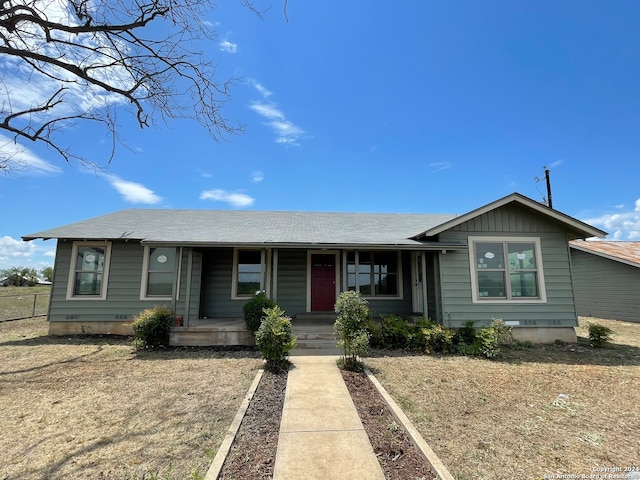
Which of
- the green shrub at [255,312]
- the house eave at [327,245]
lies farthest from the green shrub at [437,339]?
the green shrub at [255,312]

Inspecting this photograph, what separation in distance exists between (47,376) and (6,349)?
3309 millimetres

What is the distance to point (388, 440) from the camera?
329 cm

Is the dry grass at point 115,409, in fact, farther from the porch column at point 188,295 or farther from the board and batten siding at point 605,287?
the board and batten siding at point 605,287

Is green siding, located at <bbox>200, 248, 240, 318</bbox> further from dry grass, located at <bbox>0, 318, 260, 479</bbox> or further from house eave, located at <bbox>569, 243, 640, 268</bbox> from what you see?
house eave, located at <bbox>569, 243, 640, 268</bbox>

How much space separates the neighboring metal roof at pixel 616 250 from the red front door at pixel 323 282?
1161 centimetres

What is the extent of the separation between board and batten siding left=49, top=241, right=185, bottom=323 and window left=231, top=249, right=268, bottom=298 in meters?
1.60

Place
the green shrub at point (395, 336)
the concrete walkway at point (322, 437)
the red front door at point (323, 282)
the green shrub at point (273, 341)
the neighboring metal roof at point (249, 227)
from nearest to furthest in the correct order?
the concrete walkway at point (322, 437) < the green shrub at point (273, 341) < the green shrub at point (395, 336) < the neighboring metal roof at point (249, 227) < the red front door at point (323, 282)

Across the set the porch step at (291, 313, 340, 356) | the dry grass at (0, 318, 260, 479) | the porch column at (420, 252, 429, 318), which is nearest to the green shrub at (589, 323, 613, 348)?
the porch column at (420, 252, 429, 318)

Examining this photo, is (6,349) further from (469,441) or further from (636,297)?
(636,297)

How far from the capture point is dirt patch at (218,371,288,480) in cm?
271

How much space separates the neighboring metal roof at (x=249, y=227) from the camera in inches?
335

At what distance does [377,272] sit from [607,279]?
10.5 m

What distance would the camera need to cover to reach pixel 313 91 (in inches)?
408

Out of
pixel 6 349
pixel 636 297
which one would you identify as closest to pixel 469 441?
pixel 6 349
